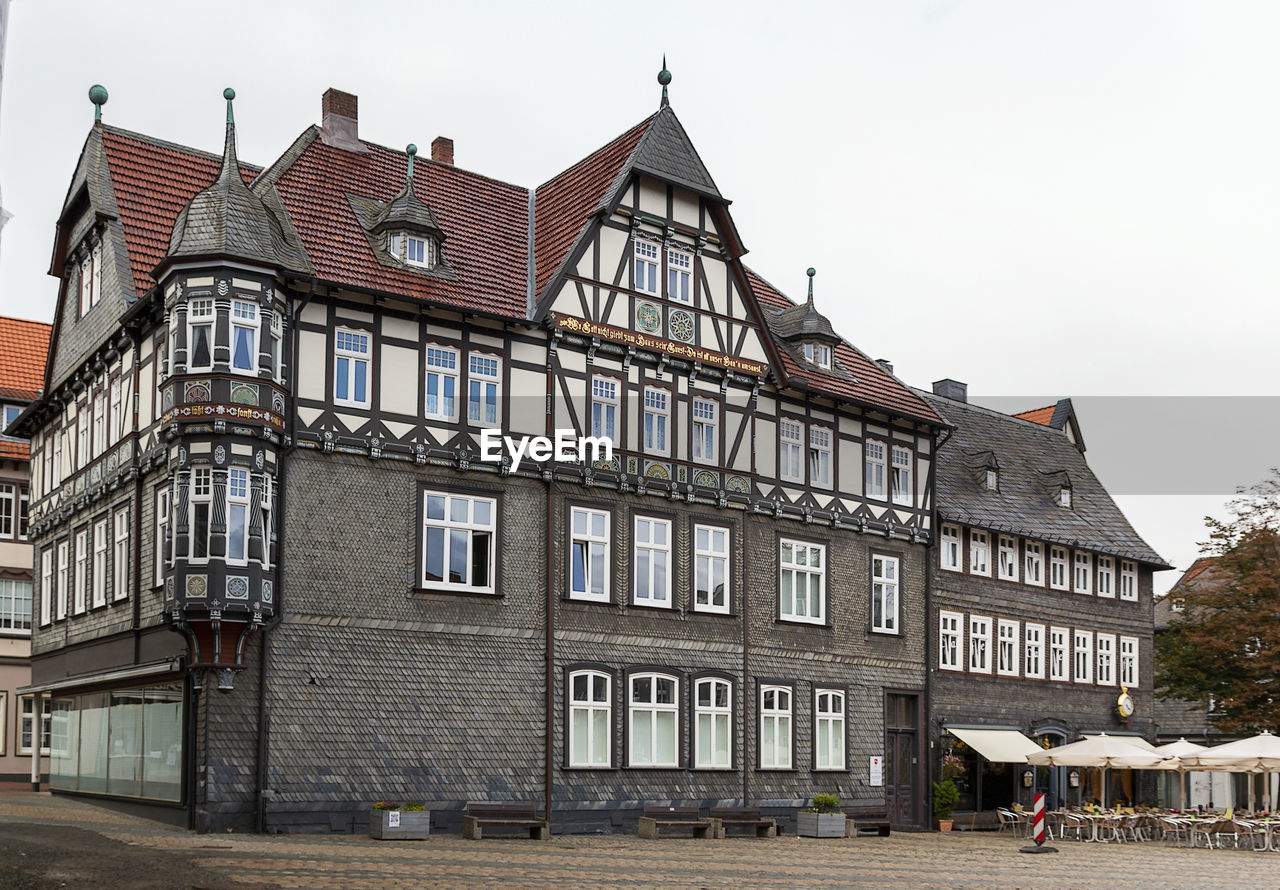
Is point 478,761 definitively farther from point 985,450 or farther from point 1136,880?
point 985,450

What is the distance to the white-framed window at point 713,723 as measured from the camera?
31906 millimetres

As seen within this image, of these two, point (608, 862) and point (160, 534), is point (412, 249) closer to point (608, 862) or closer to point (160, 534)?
point (160, 534)

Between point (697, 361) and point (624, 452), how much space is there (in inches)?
111

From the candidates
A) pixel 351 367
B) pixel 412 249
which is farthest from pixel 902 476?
pixel 351 367

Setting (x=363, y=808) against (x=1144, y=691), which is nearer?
(x=363, y=808)

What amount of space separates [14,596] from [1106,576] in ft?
105

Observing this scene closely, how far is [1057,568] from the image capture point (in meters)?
43.9

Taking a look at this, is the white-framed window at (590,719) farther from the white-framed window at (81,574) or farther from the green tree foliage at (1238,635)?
the green tree foliage at (1238,635)

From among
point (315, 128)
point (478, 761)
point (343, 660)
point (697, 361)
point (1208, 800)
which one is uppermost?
point (315, 128)

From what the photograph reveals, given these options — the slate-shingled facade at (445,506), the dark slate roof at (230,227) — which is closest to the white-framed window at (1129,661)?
the slate-shingled facade at (445,506)

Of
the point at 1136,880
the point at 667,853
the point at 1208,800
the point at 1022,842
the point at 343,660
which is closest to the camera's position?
the point at 1136,880

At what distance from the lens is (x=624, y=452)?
3120 cm

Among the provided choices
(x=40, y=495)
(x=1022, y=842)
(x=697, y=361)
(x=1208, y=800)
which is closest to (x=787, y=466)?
(x=697, y=361)

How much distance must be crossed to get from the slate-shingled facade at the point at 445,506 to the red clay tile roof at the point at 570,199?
132 mm
